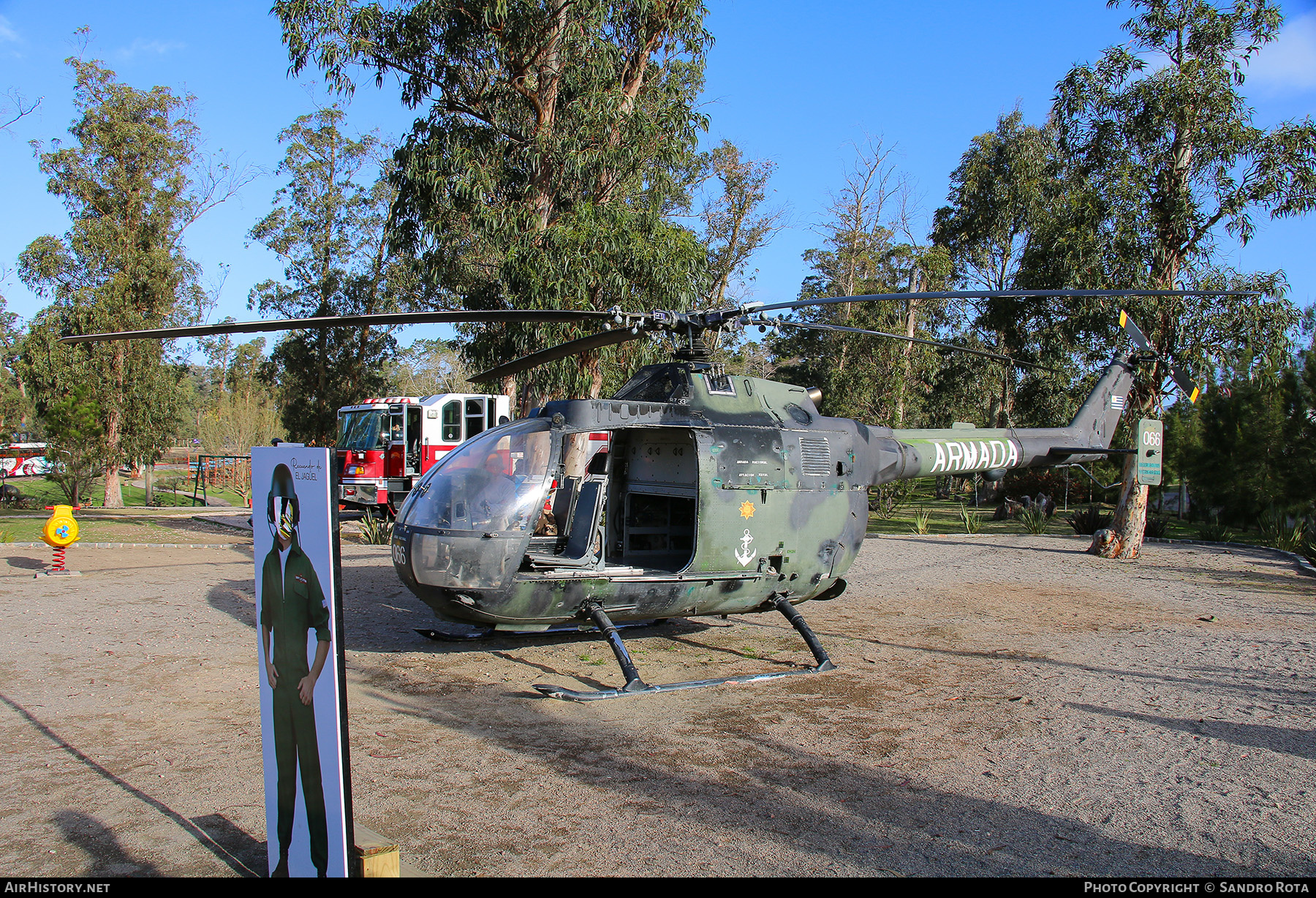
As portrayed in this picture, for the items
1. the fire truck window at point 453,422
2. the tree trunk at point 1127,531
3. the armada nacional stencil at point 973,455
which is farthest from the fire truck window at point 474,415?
the tree trunk at point 1127,531

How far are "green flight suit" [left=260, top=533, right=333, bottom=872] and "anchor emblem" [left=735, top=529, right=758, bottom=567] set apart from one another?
4.53 meters

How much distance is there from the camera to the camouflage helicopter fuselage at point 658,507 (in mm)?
6332

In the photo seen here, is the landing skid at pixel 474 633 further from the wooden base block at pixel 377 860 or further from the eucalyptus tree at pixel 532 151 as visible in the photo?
the eucalyptus tree at pixel 532 151

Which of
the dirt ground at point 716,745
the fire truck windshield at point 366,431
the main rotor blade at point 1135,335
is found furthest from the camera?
the fire truck windshield at point 366,431

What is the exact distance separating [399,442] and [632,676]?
13.9 metres

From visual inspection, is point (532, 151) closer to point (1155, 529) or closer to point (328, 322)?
point (328, 322)

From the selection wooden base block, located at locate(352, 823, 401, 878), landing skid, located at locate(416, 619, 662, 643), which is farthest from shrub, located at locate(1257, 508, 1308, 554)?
wooden base block, located at locate(352, 823, 401, 878)

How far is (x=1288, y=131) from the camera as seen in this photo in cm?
1406

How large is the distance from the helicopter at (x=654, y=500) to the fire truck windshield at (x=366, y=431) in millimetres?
11563

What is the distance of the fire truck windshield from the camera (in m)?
18.8

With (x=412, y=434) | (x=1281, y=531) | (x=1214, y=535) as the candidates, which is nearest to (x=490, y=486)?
(x=412, y=434)

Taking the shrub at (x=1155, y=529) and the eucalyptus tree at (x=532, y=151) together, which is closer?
the eucalyptus tree at (x=532, y=151)

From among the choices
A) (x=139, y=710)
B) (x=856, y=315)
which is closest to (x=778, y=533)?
(x=139, y=710)

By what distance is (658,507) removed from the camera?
321 inches
